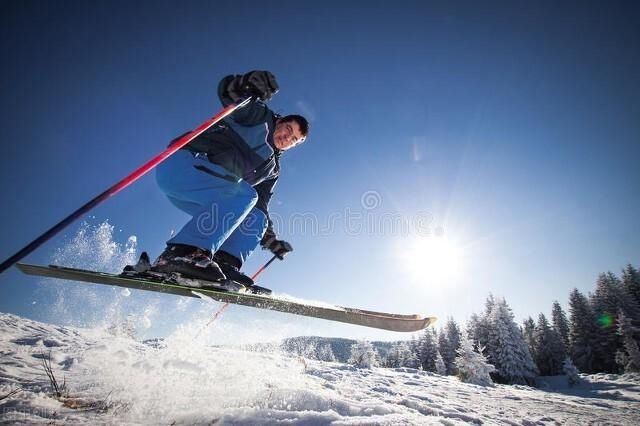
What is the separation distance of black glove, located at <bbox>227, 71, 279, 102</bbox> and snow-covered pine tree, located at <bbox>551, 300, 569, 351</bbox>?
5296 centimetres

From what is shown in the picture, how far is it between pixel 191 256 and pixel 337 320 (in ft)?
5.63

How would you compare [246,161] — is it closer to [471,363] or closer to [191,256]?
[191,256]

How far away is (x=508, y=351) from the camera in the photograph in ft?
103

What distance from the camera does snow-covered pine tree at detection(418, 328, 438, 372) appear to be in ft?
137

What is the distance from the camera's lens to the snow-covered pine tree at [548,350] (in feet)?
120

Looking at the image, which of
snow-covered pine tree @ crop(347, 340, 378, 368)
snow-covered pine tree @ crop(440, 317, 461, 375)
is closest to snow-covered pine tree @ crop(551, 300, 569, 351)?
snow-covered pine tree @ crop(440, 317, 461, 375)

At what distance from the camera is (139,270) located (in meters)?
2.62

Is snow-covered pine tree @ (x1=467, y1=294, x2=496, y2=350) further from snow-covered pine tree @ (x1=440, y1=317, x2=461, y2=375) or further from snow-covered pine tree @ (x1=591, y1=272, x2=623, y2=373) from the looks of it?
snow-covered pine tree @ (x1=591, y1=272, x2=623, y2=373)

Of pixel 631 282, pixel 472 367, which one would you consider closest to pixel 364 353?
pixel 472 367

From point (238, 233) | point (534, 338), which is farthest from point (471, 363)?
point (238, 233)

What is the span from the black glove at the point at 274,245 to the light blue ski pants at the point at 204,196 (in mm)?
1564

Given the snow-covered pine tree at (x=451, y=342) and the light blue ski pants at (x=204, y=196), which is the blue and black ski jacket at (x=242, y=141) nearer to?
the light blue ski pants at (x=204, y=196)

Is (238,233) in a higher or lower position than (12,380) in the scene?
higher

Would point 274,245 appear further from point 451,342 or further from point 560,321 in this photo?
point 560,321
